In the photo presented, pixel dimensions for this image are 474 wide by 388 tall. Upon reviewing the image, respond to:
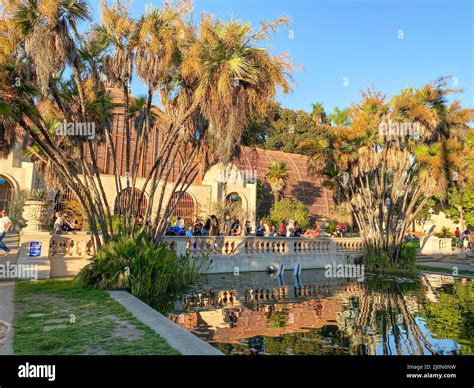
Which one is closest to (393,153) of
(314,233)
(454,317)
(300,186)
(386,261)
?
(386,261)

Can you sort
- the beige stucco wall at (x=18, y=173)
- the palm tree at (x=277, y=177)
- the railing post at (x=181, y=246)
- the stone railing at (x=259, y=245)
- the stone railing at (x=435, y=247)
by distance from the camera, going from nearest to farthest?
1. the railing post at (x=181, y=246)
2. the stone railing at (x=259, y=245)
3. the beige stucco wall at (x=18, y=173)
4. the stone railing at (x=435, y=247)
5. the palm tree at (x=277, y=177)

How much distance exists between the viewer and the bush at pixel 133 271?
9414mm

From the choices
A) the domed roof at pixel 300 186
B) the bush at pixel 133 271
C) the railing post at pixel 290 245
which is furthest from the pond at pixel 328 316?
the domed roof at pixel 300 186

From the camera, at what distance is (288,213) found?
36031mm

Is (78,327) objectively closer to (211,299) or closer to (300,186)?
(211,299)

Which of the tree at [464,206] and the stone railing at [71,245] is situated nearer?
the stone railing at [71,245]

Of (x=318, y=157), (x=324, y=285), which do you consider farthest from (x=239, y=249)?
(x=318, y=157)

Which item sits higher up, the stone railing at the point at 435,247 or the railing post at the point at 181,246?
the railing post at the point at 181,246

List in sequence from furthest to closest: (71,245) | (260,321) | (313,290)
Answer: (71,245)
(313,290)
(260,321)

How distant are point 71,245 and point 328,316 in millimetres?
8299

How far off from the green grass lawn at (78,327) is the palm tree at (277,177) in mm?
31962

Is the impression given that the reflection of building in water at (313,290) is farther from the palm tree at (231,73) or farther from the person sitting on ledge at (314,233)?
the person sitting on ledge at (314,233)

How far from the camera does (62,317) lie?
6.47m

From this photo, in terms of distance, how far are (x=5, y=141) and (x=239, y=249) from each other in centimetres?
908
